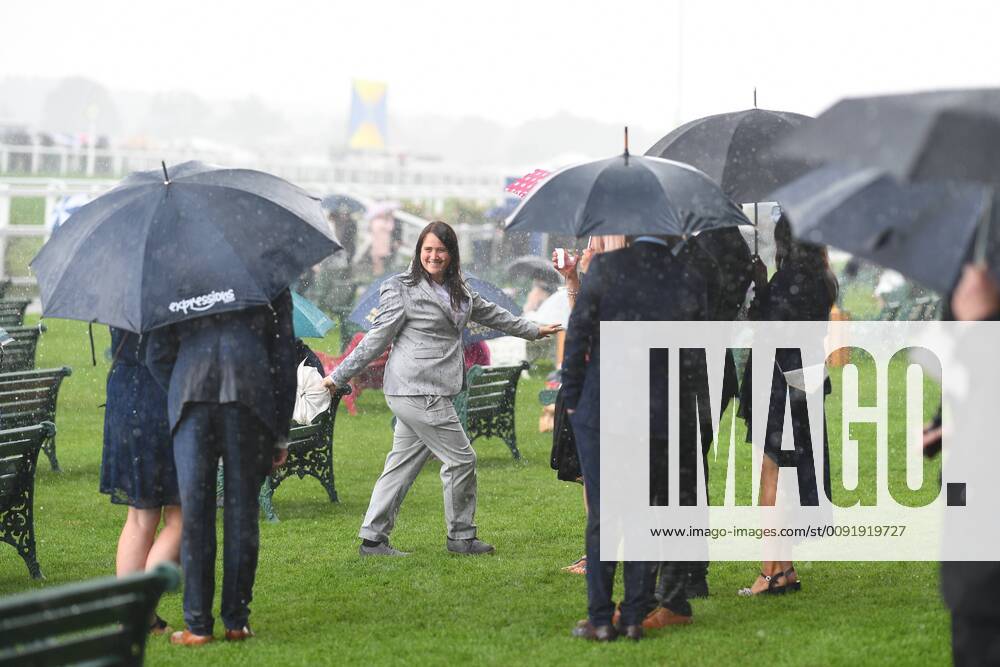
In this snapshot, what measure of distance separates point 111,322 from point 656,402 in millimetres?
2140

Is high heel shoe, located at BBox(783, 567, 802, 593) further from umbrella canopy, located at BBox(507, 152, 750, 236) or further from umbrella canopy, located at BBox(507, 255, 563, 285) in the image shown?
umbrella canopy, located at BBox(507, 255, 563, 285)

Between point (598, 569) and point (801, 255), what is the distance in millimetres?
1702

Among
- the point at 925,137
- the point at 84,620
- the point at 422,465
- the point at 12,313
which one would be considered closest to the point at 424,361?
the point at 422,465

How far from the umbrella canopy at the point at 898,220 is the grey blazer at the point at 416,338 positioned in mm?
3727

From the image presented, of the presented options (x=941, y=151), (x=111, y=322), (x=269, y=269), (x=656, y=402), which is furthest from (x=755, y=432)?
(x=941, y=151)

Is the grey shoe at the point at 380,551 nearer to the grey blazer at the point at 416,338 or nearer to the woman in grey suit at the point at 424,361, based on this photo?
the woman in grey suit at the point at 424,361

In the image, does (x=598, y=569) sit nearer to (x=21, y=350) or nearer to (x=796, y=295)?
(x=796, y=295)

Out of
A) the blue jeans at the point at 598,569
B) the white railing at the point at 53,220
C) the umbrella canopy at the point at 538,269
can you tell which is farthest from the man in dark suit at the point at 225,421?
the white railing at the point at 53,220

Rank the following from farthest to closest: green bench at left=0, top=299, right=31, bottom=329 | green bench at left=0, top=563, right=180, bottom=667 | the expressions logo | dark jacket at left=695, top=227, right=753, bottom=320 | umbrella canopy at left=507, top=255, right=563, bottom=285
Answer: umbrella canopy at left=507, top=255, right=563, bottom=285, green bench at left=0, top=299, right=31, bottom=329, dark jacket at left=695, top=227, right=753, bottom=320, the expressions logo, green bench at left=0, top=563, right=180, bottom=667

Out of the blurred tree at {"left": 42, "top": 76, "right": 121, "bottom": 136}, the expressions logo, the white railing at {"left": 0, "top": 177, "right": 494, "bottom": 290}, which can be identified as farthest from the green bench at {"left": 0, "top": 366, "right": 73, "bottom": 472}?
the blurred tree at {"left": 42, "top": 76, "right": 121, "bottom": 136}

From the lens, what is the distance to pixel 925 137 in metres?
3.48

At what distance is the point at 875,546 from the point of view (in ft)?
26.7

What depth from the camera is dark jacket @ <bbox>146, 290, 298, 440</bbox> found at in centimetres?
574
